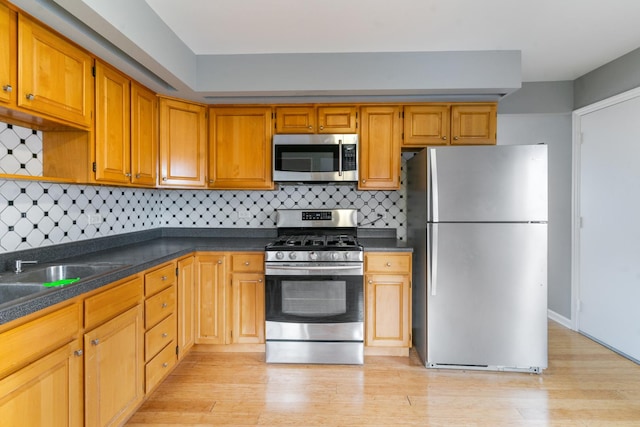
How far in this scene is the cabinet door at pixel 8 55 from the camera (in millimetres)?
1500

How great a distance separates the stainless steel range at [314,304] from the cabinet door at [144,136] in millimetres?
1137

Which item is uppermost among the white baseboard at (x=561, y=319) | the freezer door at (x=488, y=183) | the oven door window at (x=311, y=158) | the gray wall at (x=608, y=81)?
the gray wall at (x=608, y=81)

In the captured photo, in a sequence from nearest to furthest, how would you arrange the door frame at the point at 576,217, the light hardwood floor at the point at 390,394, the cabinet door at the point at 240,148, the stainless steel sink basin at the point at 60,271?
the stainless steel sink basin at the point at 60,271 → the light hardwood floor at the point at 390,394 → the cabinet door at the point at 240,148 → the door frame at the point at 576,217

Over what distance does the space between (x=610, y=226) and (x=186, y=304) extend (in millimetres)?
3718

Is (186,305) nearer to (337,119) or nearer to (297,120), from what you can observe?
(297,120)

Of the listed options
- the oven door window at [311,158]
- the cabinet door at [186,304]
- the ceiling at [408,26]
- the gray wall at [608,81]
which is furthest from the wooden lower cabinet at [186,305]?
the gray wall at [608,81]

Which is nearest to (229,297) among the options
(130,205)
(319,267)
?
(319,267)

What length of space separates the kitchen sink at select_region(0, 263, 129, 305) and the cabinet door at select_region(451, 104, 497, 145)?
2776 mm

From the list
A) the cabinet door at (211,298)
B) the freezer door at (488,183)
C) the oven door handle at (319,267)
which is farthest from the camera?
the cabinet door at (211,298)

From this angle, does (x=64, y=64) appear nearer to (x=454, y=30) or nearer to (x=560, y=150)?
(x=454, y=30)

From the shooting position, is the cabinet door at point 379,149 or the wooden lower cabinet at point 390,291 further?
the cabinet door at point 379,149

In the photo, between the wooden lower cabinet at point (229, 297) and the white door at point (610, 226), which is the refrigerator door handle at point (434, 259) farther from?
the white door at point (610, 226)

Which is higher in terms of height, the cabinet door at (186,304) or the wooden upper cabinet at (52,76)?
the wooden upper cabinet at (52,76)

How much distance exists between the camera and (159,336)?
2.27 m
